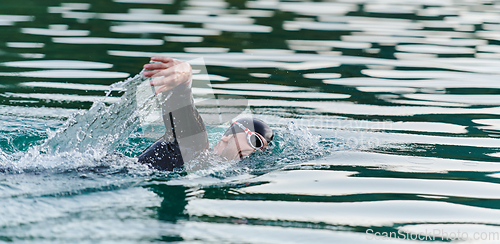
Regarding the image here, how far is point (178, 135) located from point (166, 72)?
32.0 inches

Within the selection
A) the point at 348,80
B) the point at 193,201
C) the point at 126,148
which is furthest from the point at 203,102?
the point at 193,201

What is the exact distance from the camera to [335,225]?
4031 mm

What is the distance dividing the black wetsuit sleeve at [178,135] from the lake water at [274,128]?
277 millimetres

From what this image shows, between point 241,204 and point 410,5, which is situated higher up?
point 410,5

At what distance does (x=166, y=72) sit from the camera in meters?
4.91

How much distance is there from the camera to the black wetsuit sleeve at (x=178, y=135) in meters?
5.27

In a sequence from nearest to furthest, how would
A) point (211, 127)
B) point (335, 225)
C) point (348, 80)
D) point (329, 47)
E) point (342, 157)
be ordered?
point (335, 225), point (342, 157), point (211, 127), point (348, 80), point (329, 47)

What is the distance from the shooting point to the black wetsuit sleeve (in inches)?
208

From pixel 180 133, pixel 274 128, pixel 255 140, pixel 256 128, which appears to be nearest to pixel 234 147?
pixel 255 140

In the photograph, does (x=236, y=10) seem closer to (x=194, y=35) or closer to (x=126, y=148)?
(x=194, y=35)

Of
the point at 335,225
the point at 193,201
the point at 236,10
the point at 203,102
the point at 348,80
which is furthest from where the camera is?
the point at 236,10

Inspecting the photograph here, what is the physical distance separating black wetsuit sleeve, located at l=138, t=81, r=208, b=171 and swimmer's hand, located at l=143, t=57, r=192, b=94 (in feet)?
0.70

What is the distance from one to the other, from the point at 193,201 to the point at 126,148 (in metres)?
Result: 2.32

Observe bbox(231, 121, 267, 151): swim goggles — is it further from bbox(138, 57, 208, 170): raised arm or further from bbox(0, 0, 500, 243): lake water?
bbox(138, 57, 208, 170): raised arm
